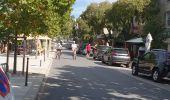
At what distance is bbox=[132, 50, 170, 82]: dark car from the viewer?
20.7 m

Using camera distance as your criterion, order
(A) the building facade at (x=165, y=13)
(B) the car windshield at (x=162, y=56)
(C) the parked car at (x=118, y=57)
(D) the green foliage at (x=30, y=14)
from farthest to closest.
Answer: (A) the building facade at (x=165, y=13), (C) the parked car at (x=118, y=57), (B) the car windshield at (x=162, y=56), (D) the green foliage at (x=30, y=14)

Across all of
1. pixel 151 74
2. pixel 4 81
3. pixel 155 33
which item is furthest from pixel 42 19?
pixel 155 33

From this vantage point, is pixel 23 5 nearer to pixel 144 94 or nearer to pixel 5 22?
pixel 5 22

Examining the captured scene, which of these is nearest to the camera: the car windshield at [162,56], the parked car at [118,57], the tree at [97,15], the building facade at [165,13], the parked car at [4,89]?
the parked car at [4,89]

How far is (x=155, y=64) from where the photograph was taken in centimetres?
2142

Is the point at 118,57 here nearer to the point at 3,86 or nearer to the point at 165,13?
the point at 165,13

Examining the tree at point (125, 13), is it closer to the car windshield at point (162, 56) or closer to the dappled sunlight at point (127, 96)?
the car windshield at point (162, 56)

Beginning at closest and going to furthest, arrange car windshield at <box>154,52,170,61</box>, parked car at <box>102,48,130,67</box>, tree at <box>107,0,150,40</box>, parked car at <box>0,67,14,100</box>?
parked car at <box>0,67,14,100</box> < car windshield at <box>154,52,170,61</box> < parked car at <box>102,48,130,67</box> < tree at <box>107,0,150,40</box>

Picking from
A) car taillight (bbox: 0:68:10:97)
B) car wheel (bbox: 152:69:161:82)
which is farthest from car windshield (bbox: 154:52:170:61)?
car taillight (bbox: 0:68:10:97)

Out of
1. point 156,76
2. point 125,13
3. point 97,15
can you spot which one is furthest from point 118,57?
point 97,15

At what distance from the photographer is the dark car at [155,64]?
20.7m

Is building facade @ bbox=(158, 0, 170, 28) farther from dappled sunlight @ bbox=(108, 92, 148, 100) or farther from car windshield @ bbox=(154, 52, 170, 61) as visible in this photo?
dappled sunlight @ bbox=(108, 92, 148, 100)

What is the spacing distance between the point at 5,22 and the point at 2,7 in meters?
1.12

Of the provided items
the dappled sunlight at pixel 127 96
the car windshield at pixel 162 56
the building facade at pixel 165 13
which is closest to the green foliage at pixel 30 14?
the dappled sunlight at pixel 127 96
